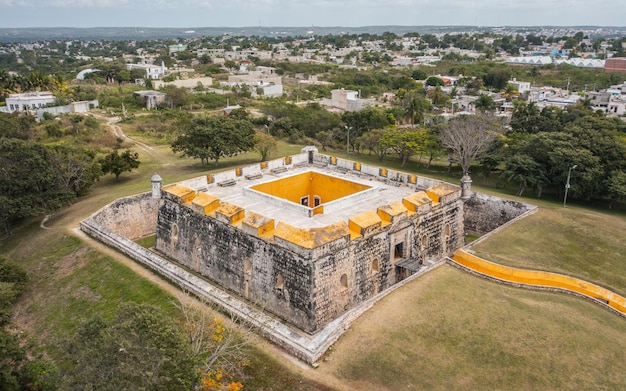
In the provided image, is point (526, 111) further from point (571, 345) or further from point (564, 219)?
point (571, 345)

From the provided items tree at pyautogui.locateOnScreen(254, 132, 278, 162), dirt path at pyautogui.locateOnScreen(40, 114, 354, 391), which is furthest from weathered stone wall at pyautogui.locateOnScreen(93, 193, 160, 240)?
tree at pyautogui.locateOnScreen(254, 132, 278, 162)

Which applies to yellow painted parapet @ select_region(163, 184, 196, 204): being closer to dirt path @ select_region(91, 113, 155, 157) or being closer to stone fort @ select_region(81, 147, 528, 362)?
stone fort @ select_region(81, 147, 528, 362)

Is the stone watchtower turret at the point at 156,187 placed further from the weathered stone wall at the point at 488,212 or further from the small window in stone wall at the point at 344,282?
the weathered stone wall at the point at 488,212

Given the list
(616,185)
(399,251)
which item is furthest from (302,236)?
(616,185)

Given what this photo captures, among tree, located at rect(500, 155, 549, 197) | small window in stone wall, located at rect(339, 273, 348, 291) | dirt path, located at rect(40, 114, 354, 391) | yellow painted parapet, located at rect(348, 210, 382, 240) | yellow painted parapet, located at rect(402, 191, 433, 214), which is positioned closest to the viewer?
dirt path, located at rect(40, 114, 354, 391)

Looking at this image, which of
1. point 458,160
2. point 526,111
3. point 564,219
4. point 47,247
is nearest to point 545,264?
point 564,219

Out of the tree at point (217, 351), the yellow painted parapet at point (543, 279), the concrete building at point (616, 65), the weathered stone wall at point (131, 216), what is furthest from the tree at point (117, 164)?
the concrete building at point (616, 65)

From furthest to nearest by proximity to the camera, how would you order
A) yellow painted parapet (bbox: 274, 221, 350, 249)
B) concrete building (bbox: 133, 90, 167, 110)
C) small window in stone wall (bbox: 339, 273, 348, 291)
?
concrete building (bbox: 133, 90, 167, 110)
small window in stone wall (bbox: 339, 273, 348, 291)
yellow painted parapet (bbox: 274, 221, 350, 249)
